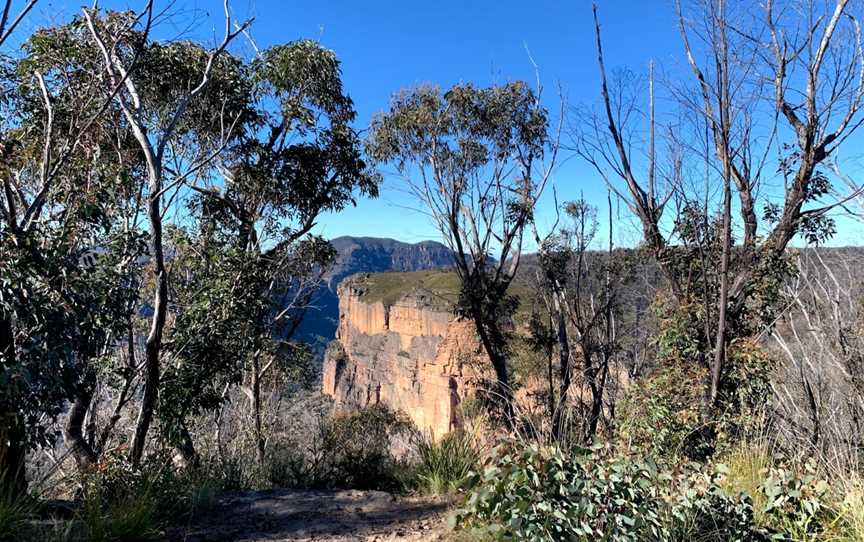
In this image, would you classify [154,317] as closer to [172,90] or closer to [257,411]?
[172,90]

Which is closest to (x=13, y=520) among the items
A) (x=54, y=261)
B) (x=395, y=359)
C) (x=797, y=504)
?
(x=54, y=261)

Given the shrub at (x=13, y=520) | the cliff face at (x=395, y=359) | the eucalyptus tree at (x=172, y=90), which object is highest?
the eucalyptus tree at (x=172, y=90)

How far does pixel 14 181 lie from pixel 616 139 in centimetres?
594

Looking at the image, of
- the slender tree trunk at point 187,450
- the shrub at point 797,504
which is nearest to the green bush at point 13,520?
the slender tree trunk at point 187,450

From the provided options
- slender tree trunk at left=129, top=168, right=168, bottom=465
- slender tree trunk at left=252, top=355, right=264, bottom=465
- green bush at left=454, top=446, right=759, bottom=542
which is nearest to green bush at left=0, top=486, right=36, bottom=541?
slender tree trunk at left=129, top=168, right=168, bottom=465

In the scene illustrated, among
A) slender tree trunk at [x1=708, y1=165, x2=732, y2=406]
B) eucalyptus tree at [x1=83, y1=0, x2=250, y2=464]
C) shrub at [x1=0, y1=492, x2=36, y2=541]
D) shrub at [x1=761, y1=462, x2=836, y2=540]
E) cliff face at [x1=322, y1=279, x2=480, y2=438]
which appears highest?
eucalyptus tree at [x1=83, y1=0, x2=250, y2=464]

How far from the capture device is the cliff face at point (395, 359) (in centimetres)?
3428

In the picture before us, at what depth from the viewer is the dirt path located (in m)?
3.46

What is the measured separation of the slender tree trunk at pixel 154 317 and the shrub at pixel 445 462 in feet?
7.97

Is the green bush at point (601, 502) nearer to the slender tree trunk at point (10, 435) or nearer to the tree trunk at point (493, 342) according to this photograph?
the slender tree trunk at point (10, 435)

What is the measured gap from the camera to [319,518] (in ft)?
12.6

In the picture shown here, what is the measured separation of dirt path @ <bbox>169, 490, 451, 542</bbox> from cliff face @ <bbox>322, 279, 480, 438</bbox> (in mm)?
26362

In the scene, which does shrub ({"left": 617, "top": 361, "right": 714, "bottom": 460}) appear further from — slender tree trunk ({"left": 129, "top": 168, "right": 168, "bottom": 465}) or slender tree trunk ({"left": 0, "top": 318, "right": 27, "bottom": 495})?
slender tree trunk ({"left": 0, "top": 318, "right": 27, "bottom": 495})

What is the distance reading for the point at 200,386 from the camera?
492 centimetres
